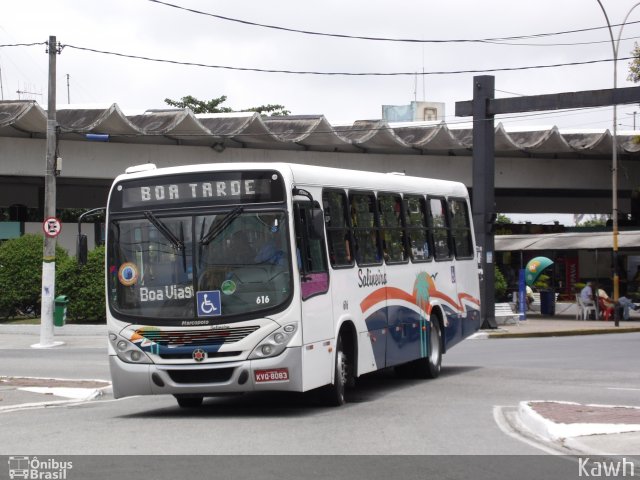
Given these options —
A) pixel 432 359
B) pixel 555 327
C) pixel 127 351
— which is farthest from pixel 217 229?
pixel 555 327

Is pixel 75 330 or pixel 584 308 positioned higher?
pixel 584 308

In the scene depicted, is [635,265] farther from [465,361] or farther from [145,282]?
[145,282]

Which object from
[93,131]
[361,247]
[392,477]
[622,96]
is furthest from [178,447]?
[93,131]

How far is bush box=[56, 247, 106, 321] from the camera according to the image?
37.1 metres

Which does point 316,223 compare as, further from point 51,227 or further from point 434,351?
point 51,227

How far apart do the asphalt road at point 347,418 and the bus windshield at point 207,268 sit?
1.31 meters

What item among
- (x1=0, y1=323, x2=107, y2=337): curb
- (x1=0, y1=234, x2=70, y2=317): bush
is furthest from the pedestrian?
(x1=0, y1=234, x2=70, y2=317): bush

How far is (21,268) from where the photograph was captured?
3869 centimetres

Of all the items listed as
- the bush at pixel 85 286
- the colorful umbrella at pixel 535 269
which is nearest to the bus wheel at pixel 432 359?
the bush at pixel 85 286

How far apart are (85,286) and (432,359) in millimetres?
20252

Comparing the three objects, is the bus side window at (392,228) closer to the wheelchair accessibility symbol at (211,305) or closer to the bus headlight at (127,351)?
the wheelchair accessibility symbol at (211,305)

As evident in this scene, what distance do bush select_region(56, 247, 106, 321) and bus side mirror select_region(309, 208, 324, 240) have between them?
23.5m

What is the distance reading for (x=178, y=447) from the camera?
1090 centimetres

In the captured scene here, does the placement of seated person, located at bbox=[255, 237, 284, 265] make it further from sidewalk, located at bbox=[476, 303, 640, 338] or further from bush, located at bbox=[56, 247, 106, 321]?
bush, located at bbox=[56, 247, 106, 321]
